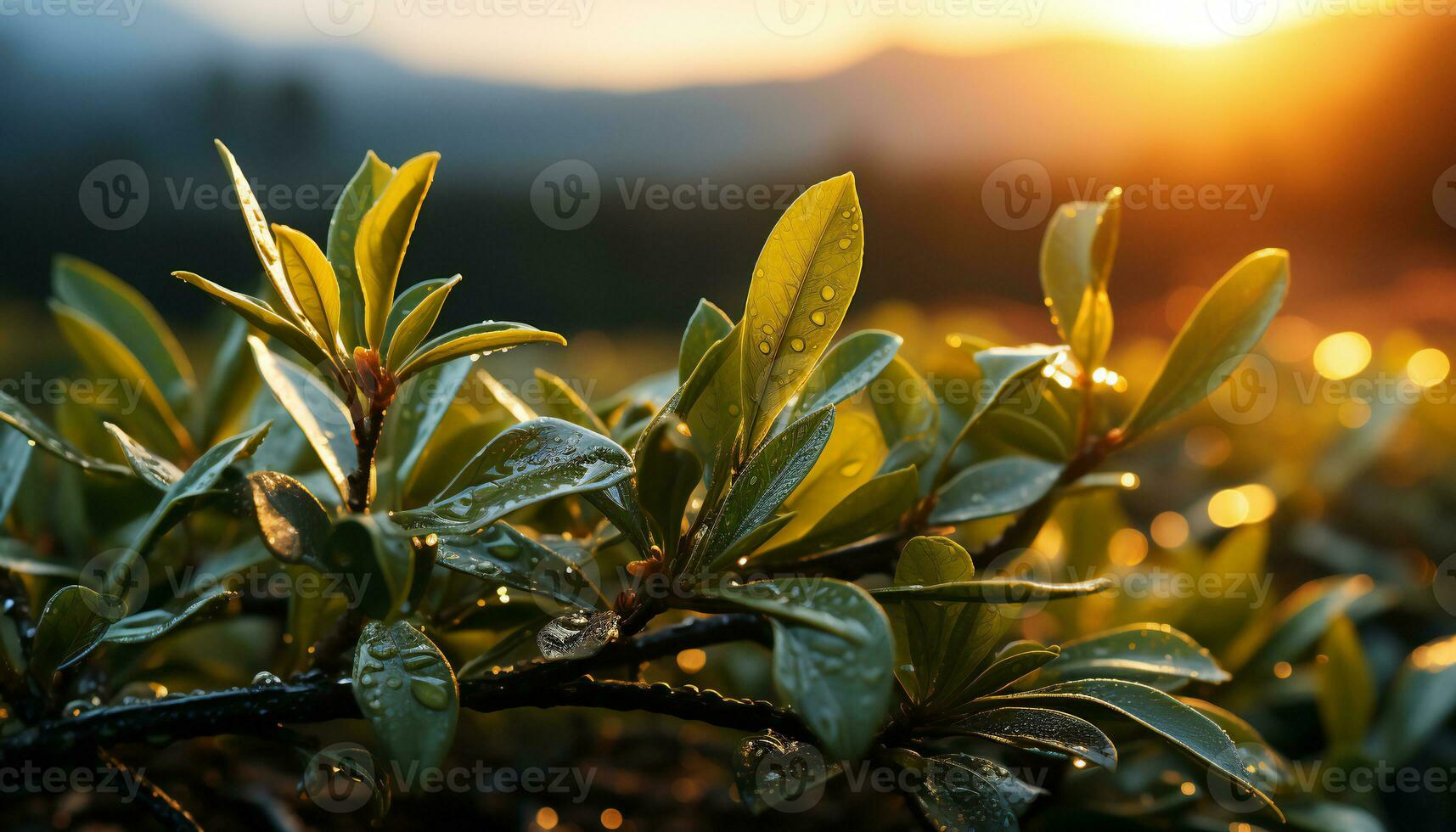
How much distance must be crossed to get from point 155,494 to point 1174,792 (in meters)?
0.72

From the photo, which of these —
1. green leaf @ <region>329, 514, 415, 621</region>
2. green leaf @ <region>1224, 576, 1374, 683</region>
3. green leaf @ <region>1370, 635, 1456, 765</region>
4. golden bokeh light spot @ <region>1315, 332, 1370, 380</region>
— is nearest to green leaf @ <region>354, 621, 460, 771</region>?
green leaf @ <region>329, 514, 415, 621</region>

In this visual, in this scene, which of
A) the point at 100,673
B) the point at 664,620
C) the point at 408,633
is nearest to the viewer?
the point at 408,633

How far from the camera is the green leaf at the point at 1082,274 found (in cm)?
49

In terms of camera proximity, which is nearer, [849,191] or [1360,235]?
[849,191]

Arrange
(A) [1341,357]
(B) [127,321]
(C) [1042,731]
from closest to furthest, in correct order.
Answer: (C) [1042,731]
(B) [127,321]
(A) [1341,357]

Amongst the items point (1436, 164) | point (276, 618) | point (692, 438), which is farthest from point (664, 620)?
point (1436, 164)

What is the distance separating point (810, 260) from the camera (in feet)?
1.21

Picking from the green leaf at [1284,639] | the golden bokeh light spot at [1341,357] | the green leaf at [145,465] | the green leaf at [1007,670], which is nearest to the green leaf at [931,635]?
the green leaf at [1007,670]

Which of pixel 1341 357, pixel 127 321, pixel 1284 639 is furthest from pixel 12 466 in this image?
pixel 1341 357

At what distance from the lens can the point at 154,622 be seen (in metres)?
0.43

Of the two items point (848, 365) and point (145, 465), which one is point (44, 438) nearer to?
point (145, 465)

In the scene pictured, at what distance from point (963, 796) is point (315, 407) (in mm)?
373

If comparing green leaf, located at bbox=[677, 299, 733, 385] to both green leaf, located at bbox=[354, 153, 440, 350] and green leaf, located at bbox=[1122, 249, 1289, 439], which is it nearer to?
green leaf, located at bbox=[354, 153, 440, 350]

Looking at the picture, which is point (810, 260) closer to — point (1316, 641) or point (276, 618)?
point (276, 618)
